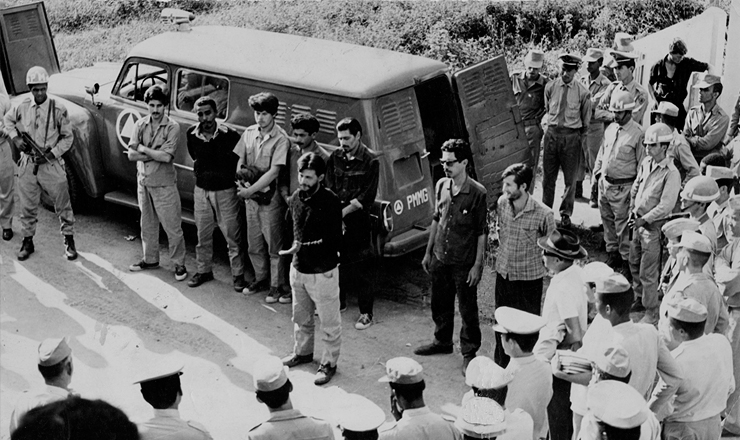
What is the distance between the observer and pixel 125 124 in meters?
8.83

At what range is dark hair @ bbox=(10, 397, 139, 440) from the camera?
3.07 metres

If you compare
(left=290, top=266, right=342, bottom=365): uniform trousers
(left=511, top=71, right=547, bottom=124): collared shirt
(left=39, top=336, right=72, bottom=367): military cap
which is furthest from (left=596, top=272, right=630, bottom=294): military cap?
(left=511, top=71, right=547, bottom=124): collared shirt

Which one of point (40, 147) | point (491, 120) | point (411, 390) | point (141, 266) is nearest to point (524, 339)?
point (411, 390)

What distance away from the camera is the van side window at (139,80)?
8.94m

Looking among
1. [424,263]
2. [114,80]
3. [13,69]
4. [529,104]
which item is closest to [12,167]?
[114,80]

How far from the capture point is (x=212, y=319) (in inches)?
302

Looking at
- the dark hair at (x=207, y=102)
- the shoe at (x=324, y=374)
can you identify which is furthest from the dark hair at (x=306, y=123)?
the shoe at (x=324, y=374)

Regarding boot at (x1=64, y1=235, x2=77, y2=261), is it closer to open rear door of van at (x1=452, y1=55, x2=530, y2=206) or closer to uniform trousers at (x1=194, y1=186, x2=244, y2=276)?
uniform trousers at (x1=194, y1=186, x2=244, y2=276)

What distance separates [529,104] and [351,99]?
110 inches

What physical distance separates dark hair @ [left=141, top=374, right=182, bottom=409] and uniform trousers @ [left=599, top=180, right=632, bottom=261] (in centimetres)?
498

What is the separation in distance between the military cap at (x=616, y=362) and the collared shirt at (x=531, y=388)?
0.49 meters

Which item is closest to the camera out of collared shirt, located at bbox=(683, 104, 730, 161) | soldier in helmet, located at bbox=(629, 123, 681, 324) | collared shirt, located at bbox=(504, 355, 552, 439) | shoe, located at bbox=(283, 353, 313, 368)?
collared shirt, located at bbox=(504, 355, 552, 439)

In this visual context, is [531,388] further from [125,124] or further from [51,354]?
[125,124]

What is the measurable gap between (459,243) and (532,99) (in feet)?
11.3
